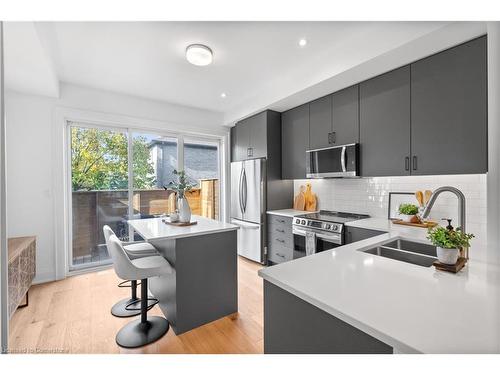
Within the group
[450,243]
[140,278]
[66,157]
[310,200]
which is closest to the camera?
[450,243]

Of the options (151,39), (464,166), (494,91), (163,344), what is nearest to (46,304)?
(163,344)

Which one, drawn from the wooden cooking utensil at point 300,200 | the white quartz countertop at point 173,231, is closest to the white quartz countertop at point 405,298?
the white quartz countertop at point 173,231

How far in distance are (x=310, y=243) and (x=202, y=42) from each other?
2.45 m

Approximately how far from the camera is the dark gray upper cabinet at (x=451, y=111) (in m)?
1.88

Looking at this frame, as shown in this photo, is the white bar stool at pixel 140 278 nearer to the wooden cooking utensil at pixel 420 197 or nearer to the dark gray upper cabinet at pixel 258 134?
the dark gray upper cabinet at pixel 258 134

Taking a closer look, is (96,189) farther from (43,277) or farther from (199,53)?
(199,53)

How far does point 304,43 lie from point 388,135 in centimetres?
125

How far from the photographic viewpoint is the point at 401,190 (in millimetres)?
2686

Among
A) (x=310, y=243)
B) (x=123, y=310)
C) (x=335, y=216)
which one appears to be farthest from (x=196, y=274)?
(x=335, y=216)

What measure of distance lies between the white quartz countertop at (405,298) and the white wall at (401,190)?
47 cm

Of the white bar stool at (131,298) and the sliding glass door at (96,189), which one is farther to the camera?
the sliding glass door at (96,189)

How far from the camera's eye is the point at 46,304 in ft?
8.19
